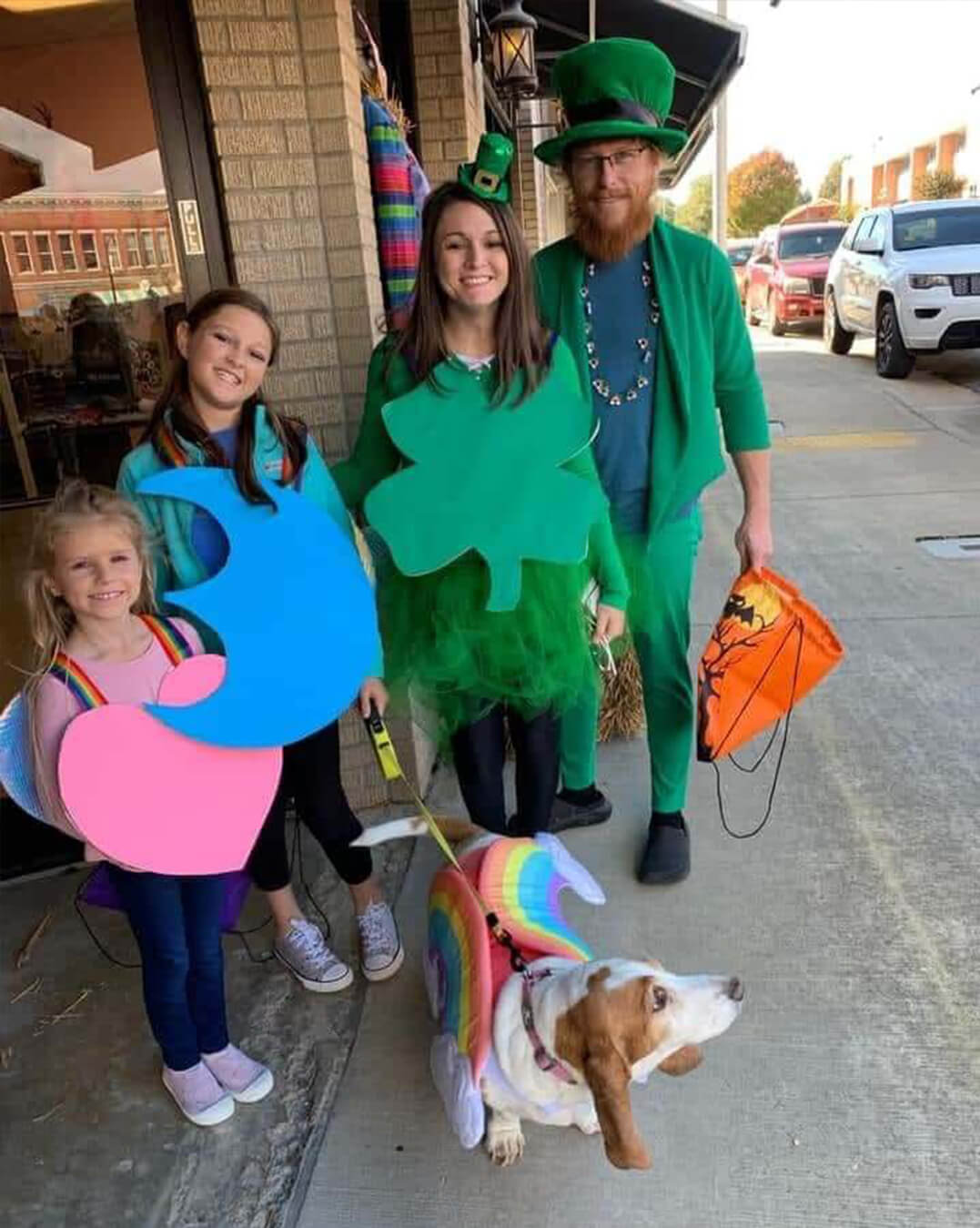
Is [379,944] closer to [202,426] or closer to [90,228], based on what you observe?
[202,426]

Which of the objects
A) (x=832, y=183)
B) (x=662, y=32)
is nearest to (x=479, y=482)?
(x=662, y=32)

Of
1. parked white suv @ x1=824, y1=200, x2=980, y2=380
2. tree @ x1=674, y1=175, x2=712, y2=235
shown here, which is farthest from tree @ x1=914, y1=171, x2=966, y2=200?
tree @ x1=674, y1=175, x2=712, y2=235

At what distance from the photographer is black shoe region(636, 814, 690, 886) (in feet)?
8.71

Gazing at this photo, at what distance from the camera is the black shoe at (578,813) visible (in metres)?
2.93

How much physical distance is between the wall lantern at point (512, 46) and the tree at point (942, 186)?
32316 mm

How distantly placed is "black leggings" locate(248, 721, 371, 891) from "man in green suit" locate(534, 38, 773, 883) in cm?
87

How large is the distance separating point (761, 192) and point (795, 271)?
4355 centimetres

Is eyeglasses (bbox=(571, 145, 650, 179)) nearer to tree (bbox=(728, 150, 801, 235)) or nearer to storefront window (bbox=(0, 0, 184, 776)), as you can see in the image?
storefront window (bbox=(0, 0, 184, 776))

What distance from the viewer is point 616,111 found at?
6.86 ft

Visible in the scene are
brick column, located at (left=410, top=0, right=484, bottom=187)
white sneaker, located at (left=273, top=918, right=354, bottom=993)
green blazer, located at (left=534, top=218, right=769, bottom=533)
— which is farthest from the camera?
brick column, located at (left=410, top=0, right=484, bottom=187)

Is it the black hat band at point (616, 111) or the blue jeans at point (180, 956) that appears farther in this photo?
the black hat band at point (616, 111)

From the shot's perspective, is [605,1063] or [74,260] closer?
[605,1063]

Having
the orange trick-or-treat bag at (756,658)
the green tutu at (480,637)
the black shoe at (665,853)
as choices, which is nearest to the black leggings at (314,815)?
the green tutu at (480,637)

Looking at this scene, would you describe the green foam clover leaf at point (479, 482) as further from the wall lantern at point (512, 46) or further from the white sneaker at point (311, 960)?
the wall lantern at point (512, 46)
